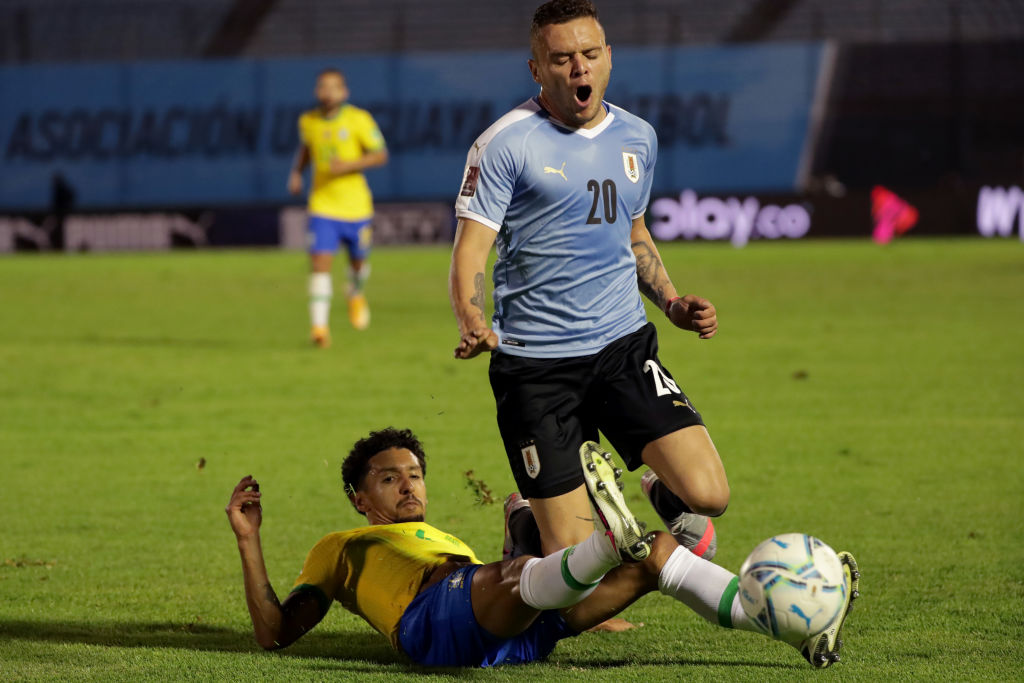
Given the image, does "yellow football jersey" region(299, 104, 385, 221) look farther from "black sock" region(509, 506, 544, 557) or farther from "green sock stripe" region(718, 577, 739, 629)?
"green sock stripe" region(718, 577, 739, 629)

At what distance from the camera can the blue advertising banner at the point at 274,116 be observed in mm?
34469

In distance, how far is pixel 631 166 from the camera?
4820mm

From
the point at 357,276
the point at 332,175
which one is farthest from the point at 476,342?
the point at 357,276

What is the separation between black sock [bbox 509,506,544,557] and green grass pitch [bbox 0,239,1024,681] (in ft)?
1.15

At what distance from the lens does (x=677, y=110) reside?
113 feet

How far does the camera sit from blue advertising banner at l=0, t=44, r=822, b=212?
3447 centimetres

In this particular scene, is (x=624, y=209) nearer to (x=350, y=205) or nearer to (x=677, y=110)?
(x=350, y=205)

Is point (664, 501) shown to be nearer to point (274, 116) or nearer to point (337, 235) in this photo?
point (337, 235)

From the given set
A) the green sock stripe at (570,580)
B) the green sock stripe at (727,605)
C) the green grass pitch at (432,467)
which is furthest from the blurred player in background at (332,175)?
the green sock stripe at (727,605)

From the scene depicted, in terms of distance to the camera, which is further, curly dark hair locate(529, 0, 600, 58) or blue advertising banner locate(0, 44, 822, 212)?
blue advertising banner locate(0, 44, 822, 212)

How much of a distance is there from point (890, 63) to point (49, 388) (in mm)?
25990

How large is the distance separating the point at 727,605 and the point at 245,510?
1.60m

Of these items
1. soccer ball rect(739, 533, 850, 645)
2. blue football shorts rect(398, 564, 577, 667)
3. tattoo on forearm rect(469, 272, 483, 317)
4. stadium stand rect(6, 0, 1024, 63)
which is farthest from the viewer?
stadium stand rect(6, 0, 1024, 63)

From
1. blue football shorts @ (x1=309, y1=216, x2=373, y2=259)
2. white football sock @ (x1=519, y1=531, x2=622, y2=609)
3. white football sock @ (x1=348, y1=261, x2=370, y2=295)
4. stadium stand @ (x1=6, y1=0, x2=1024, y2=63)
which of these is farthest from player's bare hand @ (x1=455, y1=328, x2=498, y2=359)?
stadium stand @ (x1=6, y1=0, x2=1024, y2=63)
